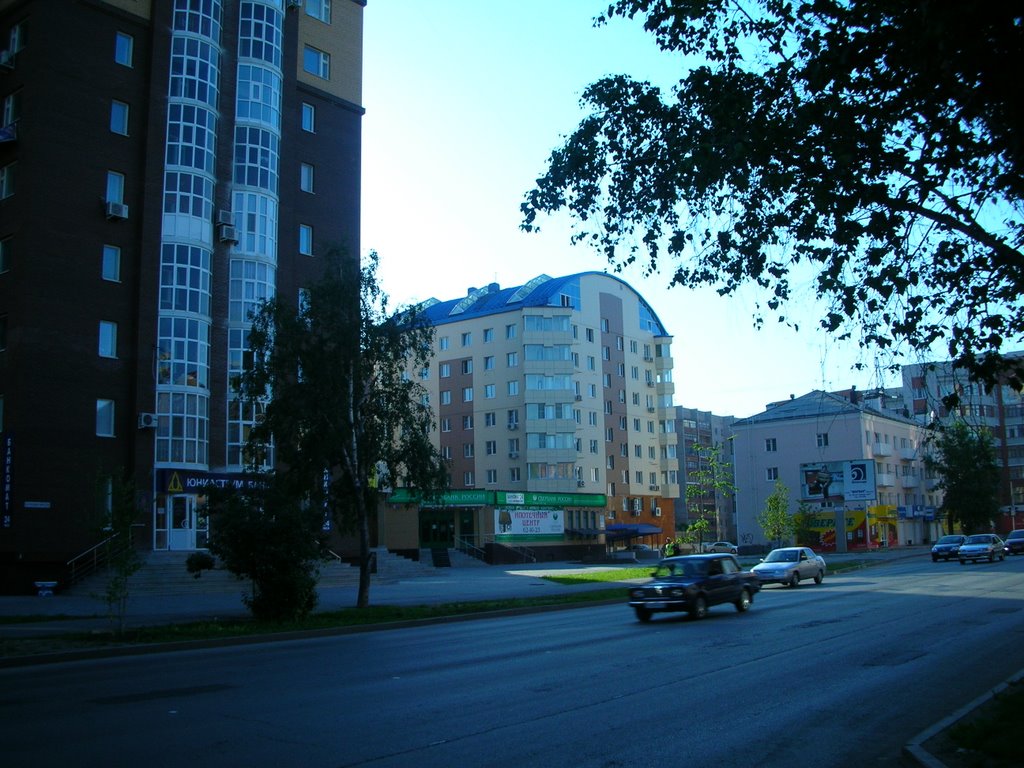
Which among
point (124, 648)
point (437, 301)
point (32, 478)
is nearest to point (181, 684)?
point (124, 648)

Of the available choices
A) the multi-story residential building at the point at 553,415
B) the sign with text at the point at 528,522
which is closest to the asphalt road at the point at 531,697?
the sign with text at the point at 528,522

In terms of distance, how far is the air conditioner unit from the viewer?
123ft

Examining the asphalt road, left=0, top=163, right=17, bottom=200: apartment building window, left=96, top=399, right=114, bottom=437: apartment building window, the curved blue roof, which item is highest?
the curved blue roof

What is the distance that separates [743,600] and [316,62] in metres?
38.5

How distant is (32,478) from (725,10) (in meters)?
32.8

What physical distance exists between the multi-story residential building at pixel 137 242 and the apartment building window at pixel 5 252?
0.22 ft

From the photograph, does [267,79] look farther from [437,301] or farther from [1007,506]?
[1007,506]

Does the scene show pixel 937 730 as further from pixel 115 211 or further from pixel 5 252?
pixel 5 252

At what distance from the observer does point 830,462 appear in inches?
2972

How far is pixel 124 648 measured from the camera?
16109mm

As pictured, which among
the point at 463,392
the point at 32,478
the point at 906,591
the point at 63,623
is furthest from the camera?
the point at 463,392

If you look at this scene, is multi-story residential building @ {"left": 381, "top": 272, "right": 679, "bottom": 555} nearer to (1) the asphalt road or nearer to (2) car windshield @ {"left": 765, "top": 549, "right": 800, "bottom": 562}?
(2) car windshield @ {"left": 765, "top": 549, "right": 800, "bottom": 562}

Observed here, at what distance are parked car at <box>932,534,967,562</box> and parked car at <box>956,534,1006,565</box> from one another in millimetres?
2683

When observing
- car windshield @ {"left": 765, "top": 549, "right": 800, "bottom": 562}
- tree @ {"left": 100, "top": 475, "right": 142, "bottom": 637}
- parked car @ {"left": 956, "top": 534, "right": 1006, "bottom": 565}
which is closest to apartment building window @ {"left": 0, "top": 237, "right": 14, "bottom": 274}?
tree @ {"left": 100, "top": 475, "right": 142, "bottom": 637}
